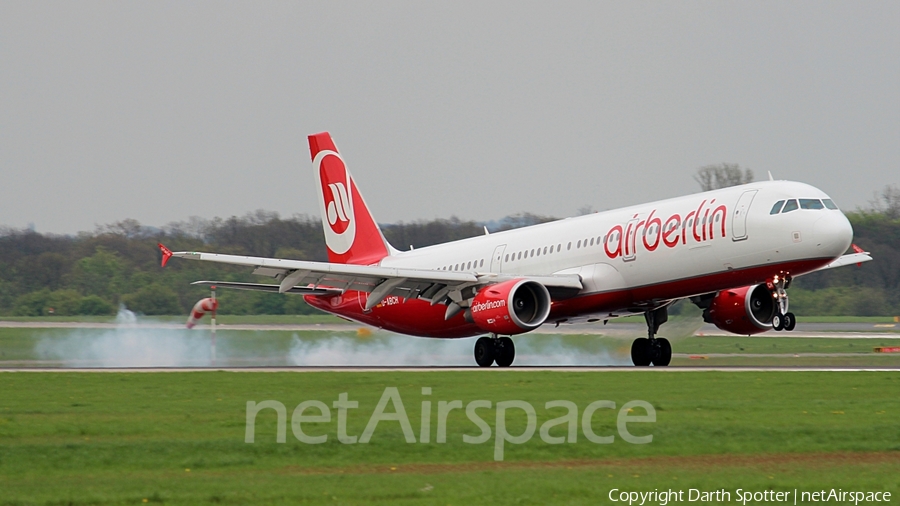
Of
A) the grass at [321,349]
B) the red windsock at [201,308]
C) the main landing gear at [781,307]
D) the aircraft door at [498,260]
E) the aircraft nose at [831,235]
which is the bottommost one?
the grass at [321,349]

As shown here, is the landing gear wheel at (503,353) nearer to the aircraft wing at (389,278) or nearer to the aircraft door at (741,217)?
the aircraft wing at (389,278)

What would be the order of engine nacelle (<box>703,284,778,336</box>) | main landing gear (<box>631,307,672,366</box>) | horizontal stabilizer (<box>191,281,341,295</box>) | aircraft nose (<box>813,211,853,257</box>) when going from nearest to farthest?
aircraft nose (<box>813,211,853,257</box>), engine nacelle (<box>703,284,778,336</box>), main landing gear (<box>631,307,672,366</box>), horizontal stabilizer (<box>191,281,341,295</box>)

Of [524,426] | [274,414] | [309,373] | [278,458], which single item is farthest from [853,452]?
[309,373]

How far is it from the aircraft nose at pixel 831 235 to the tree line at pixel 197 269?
3396 centimetres

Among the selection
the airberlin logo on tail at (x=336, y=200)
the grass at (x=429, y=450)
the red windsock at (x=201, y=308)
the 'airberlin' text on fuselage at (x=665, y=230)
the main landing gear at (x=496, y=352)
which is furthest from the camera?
the red windsock at (x=201, y=308)

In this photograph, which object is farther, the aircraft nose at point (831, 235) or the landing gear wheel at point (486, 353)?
the landing gear wheel at point (486, 353)

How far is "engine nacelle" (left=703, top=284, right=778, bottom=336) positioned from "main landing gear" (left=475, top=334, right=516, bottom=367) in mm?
5784

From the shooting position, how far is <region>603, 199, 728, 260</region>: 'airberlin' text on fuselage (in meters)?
30.2

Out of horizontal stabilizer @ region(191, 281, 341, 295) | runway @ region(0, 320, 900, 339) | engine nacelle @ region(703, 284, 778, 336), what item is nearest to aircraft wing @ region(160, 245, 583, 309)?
horizontal stabilizer @ region(191, 281, 341, 295)

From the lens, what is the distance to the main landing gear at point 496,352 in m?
33.7

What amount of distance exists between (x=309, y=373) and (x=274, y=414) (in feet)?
31.1

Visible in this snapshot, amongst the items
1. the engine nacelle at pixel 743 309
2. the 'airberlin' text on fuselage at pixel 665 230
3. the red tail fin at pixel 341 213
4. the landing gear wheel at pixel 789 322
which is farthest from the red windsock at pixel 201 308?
the landing gear wheel at pixel 789 322

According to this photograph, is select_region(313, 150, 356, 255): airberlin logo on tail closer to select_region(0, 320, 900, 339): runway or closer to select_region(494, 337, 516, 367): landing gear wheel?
select_region(0, 320, 900, 339): runway

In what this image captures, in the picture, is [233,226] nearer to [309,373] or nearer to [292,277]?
[292,277]
